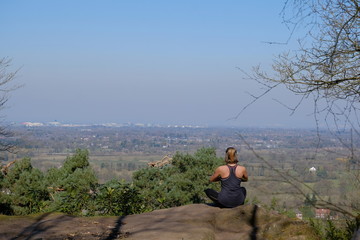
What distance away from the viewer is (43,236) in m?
6.41

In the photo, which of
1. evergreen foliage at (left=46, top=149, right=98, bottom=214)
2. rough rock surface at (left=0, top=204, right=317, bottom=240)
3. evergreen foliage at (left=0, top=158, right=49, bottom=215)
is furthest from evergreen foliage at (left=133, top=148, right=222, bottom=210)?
rough rock surface at (left=0, top=204, right=317, bottom=240)

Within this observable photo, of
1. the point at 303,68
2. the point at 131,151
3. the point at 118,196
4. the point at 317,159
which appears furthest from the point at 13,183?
the point at 131,151

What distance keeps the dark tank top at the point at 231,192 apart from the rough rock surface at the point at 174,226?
0.77 ft

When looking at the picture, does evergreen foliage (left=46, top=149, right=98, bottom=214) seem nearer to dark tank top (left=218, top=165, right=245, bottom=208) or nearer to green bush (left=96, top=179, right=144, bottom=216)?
green bush (left=96, top=179, right=144, bottom=216)

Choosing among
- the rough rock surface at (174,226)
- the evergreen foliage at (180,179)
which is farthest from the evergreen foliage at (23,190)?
the rough rock surface at (174,226)

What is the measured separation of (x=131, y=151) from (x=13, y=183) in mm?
79481

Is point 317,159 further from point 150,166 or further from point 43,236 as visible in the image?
point 150,166

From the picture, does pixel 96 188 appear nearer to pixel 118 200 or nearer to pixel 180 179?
pixel 118 200

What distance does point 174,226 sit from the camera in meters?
6.73

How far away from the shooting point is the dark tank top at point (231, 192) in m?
7.81

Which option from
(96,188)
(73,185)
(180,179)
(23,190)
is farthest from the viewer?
(180,179)

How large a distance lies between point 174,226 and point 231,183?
1.58 m

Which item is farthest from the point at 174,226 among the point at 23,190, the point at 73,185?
the point at 23,190

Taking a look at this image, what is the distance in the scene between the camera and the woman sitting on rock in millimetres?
7820
